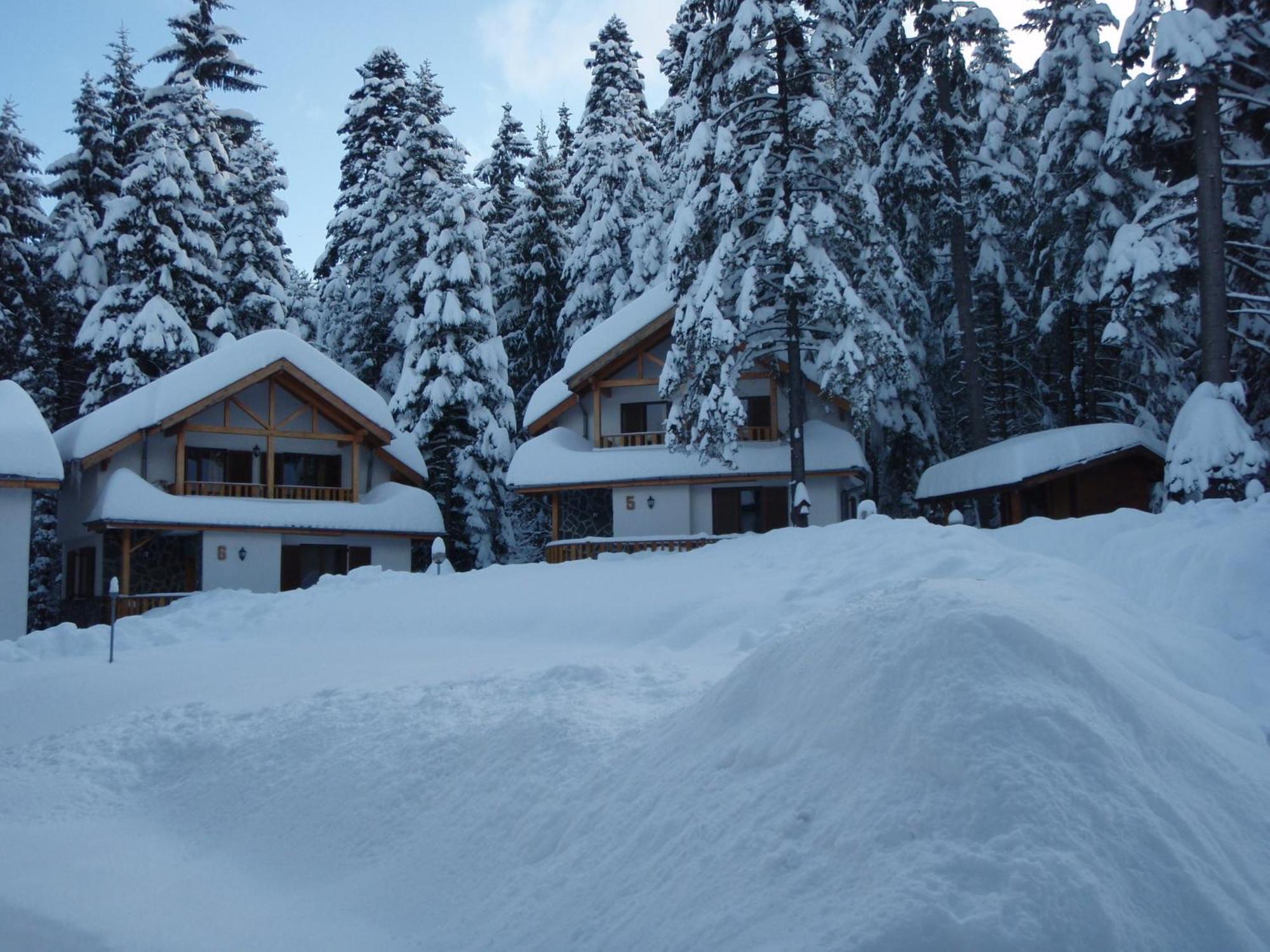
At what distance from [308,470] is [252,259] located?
9.90 metres

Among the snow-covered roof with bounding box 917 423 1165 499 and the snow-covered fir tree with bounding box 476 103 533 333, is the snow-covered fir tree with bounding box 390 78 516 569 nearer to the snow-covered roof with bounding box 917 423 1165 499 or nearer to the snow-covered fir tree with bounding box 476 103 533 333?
the snow-covered fir tree with bounding box 476 103 533 333

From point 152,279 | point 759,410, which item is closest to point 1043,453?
point 759,410

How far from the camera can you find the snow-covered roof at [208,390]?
23875 millimetres

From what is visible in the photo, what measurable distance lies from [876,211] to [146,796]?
18617mm

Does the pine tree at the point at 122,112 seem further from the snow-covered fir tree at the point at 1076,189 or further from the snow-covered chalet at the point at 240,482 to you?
the snow-covered fir tree at the point at 1076,189

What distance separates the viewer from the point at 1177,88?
16.7 m

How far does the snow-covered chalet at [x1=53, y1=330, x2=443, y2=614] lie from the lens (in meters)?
24.1

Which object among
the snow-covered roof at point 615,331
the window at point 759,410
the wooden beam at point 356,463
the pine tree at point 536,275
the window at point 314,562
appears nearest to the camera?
the snow-covered roof at point 615,331

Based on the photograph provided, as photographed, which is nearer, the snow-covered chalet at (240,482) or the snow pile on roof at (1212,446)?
the snow pile on roof at (1212,446)

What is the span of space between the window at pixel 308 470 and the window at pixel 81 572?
526cm

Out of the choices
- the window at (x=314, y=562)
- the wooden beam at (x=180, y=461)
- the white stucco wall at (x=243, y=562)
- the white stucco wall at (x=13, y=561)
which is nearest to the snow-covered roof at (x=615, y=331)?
the window at (x=314, y=562)

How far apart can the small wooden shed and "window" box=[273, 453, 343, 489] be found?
17923 millimetres

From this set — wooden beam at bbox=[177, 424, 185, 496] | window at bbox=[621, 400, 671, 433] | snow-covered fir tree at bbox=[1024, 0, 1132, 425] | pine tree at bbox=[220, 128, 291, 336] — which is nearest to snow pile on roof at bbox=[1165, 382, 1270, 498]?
snow-covered fir tree at bbox=[1024, 0, 1132, 425]

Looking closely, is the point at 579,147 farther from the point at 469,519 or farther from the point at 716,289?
the point at 716,289
